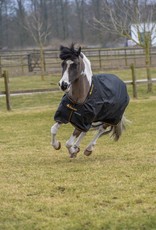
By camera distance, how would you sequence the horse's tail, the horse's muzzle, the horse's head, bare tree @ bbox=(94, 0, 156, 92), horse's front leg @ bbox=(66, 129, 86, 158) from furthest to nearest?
1. bare tree @ bbox=(94, 0, 156, 92)
2. the horse's tail
3. horse's front leg @ bbox=(66, 129, 86, 158)
4. the horse's head
5. the horse's muzzle

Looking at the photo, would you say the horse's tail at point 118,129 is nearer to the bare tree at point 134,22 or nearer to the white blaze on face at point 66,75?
the white blaze on face at point 66,75

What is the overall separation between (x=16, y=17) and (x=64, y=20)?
23.2 feet

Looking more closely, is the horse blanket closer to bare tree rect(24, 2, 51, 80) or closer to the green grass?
the green grass

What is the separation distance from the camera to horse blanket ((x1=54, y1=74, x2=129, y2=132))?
20.9ft

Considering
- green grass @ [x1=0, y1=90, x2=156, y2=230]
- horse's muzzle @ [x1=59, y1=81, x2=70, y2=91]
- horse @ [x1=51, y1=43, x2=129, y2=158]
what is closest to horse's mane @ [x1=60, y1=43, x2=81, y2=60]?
horse @ [x1=51, y1=43, x2=129, y2=158]

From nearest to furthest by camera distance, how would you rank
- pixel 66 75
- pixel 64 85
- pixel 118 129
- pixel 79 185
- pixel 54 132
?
pixel 79 185, pixel 64 85, pixel 66 75, pixel 54 132, pixel 118 129

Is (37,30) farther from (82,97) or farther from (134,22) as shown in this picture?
(82,97)

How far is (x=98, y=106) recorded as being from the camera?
21.4 feet

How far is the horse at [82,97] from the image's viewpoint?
6285 mm

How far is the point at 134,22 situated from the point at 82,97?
48.8 feet

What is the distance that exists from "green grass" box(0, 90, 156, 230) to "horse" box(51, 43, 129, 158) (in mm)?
541

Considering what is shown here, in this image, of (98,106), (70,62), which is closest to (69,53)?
(70,62)

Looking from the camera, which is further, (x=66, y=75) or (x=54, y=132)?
(x=54, y=132)

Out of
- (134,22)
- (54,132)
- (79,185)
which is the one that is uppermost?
(134,22)
